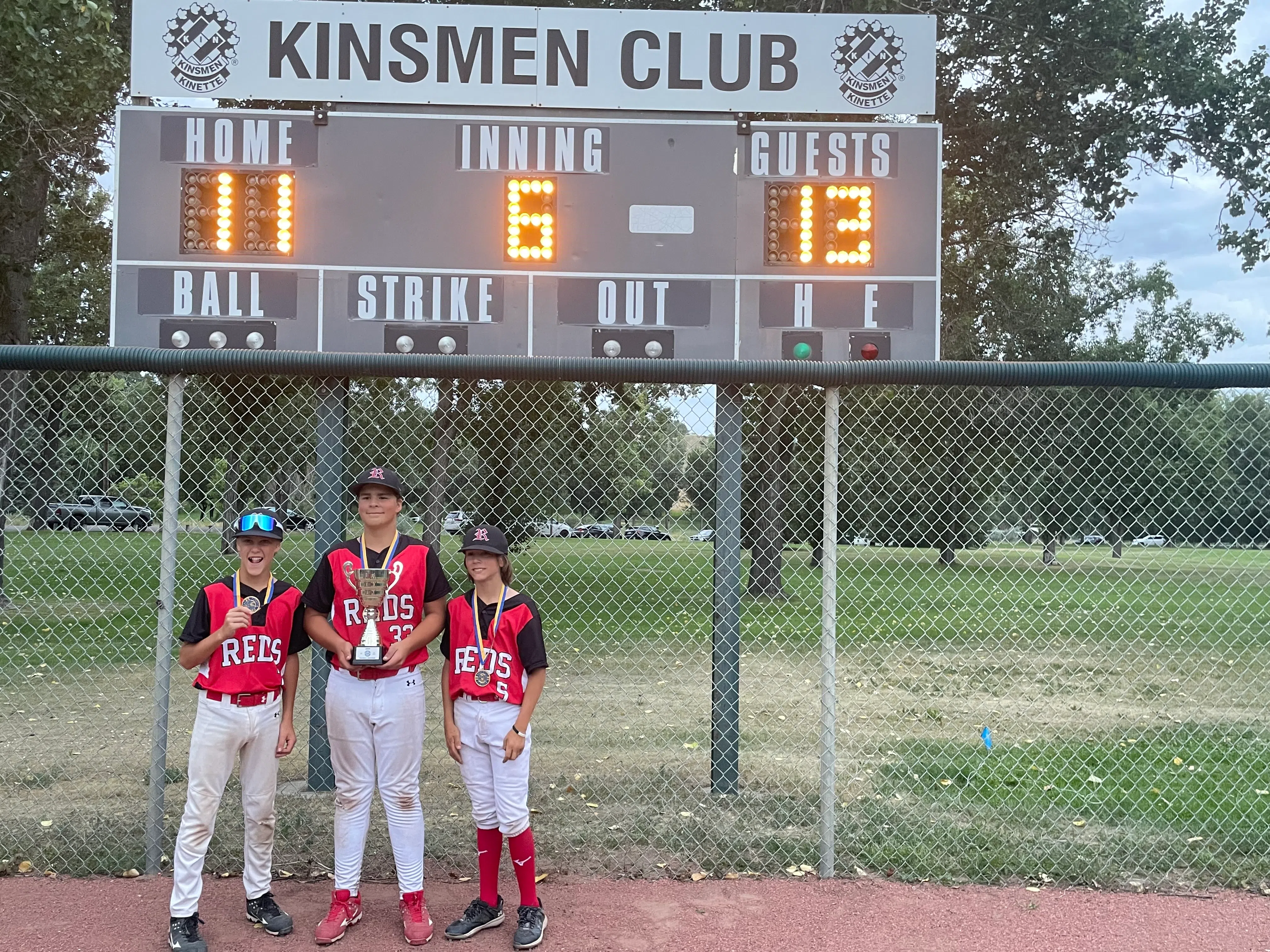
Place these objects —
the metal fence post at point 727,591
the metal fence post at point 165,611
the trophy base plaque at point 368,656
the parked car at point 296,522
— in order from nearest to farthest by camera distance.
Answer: the trophy base plaque at point 368,656 → the metal fence post at point 165,611 → the metal fence post at point 727,591 → the parked car at point 296,522

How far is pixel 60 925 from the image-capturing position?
3.79m

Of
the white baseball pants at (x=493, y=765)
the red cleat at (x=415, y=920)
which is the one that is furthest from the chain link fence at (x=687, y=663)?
the white baseball pants at (x=493, y=765)

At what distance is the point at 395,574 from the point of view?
3.72 m

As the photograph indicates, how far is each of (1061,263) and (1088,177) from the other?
2367 mm

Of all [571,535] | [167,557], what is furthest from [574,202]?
[167,557]

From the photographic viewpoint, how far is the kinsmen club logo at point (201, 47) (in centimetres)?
569

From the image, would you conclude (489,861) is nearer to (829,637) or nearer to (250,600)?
(250,600)

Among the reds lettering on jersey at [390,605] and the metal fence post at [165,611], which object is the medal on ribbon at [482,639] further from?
the metal fence post at [165,611]

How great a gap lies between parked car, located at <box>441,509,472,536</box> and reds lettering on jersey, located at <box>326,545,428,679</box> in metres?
1.87

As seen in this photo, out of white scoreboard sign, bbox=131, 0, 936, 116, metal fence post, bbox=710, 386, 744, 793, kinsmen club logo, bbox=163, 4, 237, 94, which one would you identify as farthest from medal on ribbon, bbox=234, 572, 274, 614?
kinsmen club logo, bbox=163, 4, 237, 94

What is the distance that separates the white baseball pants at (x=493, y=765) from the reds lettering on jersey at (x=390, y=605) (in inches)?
11.8

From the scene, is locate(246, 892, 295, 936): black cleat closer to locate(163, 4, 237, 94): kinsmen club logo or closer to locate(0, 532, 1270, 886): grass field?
locate(0, 532, 1270, 886): grass field

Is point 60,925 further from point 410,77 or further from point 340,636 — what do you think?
point 410,77

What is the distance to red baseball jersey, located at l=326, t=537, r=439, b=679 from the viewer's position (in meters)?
3.68
